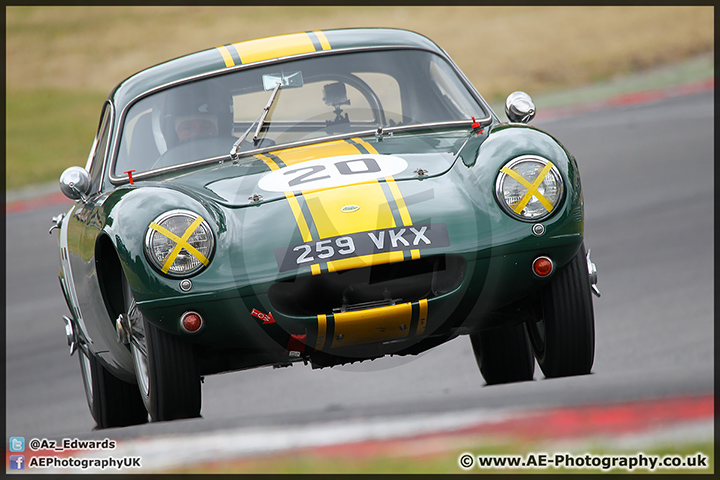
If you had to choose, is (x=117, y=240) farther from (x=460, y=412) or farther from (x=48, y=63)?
(x=48, y=63)

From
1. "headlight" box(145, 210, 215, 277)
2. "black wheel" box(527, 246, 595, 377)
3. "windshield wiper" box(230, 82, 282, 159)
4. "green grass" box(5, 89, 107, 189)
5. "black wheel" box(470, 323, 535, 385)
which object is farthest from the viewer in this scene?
"green grass" box(5, 89, 107, 189)

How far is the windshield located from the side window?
18 centimetres

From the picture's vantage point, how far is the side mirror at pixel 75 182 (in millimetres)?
4977

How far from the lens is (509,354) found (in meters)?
5.14

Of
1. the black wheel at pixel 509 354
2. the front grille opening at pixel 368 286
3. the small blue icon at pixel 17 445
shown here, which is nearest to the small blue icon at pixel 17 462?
the small blue icon at pixel 17 445

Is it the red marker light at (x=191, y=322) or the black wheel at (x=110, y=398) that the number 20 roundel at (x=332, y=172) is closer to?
the red marker light at (x=191, y=322)

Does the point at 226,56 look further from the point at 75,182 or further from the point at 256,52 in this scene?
the point at 75,182

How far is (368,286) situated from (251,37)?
18427 mm

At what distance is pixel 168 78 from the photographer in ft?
16.9

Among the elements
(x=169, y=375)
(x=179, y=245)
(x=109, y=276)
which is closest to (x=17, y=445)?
(x=169, y=375)

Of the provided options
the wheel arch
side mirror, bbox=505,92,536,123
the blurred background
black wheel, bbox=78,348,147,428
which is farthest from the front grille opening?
the blurred background

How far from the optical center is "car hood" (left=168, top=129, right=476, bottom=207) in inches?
160

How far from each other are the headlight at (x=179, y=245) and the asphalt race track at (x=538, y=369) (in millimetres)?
561

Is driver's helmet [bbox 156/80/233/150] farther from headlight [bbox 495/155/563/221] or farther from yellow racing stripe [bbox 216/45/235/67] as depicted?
headlight [bbox 495/155/563/221]
